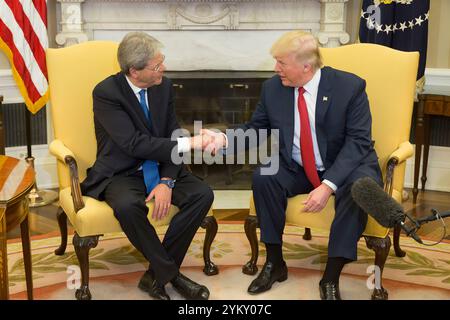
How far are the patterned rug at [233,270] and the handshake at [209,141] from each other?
72 centimetres

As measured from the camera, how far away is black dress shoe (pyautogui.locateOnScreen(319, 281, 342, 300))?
3301mm

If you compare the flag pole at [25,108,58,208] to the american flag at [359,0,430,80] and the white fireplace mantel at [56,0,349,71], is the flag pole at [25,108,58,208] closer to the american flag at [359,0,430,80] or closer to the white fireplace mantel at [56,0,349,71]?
the white fireplace mantel at [56,0,349,71]

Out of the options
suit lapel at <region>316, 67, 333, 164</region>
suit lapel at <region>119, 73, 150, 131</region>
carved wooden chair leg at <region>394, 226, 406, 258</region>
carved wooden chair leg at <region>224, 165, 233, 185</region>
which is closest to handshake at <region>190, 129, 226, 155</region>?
suit lapel at <region>119, 73, 150, 131</region>

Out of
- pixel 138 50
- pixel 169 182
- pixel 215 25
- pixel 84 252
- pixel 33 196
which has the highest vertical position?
pixel 215 25

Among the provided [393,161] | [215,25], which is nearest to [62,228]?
[393,161]

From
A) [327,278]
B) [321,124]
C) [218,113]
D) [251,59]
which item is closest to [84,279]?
[327,278]

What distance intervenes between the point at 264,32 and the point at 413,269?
101 inches

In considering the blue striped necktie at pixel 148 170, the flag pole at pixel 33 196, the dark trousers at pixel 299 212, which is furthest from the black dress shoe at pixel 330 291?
the flag pole at pixel 33 196

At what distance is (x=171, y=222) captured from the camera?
3.38 metres

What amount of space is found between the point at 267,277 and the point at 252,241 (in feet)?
0.83

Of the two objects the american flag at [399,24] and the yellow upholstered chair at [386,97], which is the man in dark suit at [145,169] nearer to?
the yellow upholstered chair at [386,97]

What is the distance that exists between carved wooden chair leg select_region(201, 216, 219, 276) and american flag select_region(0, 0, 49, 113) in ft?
6.82

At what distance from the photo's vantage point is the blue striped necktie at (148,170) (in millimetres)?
3469

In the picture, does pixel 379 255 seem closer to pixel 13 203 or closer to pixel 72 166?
pixel 72 166
